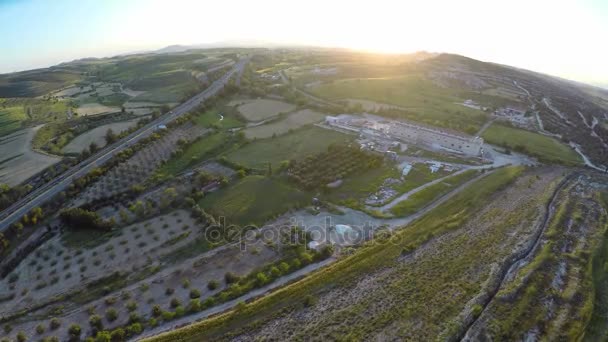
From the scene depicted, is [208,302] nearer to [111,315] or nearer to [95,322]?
[111,315]

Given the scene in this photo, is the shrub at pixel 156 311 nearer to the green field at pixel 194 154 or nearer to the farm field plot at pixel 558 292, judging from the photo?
the farm field plot at pixel 558 292

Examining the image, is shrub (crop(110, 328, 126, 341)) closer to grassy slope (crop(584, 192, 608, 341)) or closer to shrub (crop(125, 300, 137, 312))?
shrub (crop(125, 300, 137, 312))

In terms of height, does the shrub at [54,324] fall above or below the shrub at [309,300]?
below

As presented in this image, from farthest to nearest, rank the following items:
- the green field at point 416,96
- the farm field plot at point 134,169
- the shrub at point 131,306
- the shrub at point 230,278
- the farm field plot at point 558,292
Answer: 1. the green field at point 416,96
2. the farm field plot at point 134,169
3. the shrub at point 230,278
4. the shrub at point 131,306
5. the farm field plot at point 558,292

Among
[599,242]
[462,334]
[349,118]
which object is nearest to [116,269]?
[462,334]

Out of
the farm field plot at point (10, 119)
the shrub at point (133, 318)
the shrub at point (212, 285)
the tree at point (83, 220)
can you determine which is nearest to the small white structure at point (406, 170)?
the shrub at point (212, 285)

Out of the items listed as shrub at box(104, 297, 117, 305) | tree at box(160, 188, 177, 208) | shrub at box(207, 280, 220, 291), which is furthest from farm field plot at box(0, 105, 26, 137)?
shrub at box(207, 280, 220, 291)

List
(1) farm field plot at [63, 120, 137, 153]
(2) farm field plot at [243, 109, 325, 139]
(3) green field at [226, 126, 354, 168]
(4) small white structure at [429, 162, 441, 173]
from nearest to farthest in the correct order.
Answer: (4) small white structure at [429, 162, 441, 173] → (3) green field at [226, 126, 354, 168] → (1) farm field plot at [63, 120, 137, 153] → (2) farm field plot at [243, 109, 325, 139]
